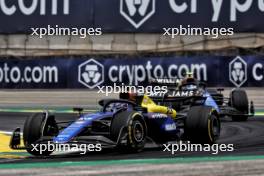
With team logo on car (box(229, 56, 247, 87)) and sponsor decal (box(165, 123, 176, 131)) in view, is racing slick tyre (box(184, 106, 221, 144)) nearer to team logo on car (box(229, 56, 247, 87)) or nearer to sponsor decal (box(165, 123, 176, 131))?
sponsor decal (box(165, 123, 176, 131))

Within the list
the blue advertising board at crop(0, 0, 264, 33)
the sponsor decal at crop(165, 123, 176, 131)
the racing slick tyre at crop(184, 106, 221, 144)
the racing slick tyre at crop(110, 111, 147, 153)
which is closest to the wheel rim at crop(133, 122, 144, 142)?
the racing slick tyre at crop(110, 111, 147, 153)

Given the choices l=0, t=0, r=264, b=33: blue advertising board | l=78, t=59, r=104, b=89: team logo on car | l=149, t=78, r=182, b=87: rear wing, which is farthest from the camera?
l=0, t=0, r=264, b=33: blue advertising board

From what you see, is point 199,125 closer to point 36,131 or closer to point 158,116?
point 158,116

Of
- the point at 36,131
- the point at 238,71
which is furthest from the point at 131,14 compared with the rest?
the point at 36,131

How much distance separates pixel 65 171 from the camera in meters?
8.10

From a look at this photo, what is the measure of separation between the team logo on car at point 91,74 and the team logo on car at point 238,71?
4.16 metres

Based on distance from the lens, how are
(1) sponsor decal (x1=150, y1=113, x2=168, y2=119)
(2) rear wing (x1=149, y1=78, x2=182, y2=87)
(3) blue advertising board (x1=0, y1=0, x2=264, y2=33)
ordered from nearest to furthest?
(1) sponsor decal (x1=150, y1=113, x2=168, y2=119) → (2) rear wing (x1=149, y1=78, x2=182, y2=87) → (3) blue advertising board (x1=0, y1=0, x2=264, y2=33)

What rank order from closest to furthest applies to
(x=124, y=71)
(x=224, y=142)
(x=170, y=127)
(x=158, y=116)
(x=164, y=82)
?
(x=158, y=116), (x=170, y=127), (x=224, y=142), (x=164, y=82), (x=124, y=71)

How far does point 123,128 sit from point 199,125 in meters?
1.63

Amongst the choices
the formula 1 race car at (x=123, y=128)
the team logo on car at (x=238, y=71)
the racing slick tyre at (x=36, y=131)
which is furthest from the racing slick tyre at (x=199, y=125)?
the team logo on car at (x=238, y=71)

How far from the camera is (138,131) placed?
10.3m

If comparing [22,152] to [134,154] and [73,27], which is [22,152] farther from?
[73,27]

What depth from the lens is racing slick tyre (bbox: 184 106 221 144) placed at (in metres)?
11.0

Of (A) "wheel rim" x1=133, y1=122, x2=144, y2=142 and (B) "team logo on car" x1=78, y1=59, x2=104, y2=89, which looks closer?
(A) "wheel rim" x1=133, y1=122, x2=144, y2=142
